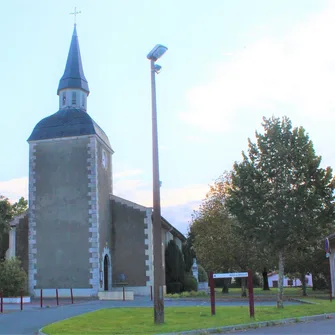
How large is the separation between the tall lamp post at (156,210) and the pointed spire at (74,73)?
2024 cm

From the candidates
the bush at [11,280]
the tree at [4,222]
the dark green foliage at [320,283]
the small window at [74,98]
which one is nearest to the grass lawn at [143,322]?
the bush at [11,280]

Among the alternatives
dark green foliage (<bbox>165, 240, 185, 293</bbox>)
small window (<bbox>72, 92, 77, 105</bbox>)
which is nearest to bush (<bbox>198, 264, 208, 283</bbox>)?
dark green foliage (<bbox>165, 240, 185, 293</bbox>)

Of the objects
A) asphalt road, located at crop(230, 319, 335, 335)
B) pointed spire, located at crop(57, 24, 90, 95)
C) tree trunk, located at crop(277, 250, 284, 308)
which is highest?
pointed spire, located at crop(57, 24, 90, 95)

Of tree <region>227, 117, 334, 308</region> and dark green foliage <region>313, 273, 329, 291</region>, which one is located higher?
tree <region>227, 117, 334, 308</region>

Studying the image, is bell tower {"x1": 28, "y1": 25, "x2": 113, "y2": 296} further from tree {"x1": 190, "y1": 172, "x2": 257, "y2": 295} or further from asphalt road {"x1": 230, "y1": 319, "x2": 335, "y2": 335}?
asphalt road {"x1": 230, "y1": 319, "x2": 335, "y2": 335}

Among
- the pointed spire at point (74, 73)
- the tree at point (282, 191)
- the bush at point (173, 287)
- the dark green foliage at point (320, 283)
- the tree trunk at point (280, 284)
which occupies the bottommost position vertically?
the dark green foliage at point (320, 283)

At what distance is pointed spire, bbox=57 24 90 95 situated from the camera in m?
33.3

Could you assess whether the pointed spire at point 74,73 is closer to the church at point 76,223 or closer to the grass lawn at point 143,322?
the church at point 76,223

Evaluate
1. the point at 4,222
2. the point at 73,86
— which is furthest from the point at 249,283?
the point at 73,86

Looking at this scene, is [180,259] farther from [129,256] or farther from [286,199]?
[286,199]

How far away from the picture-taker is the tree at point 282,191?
18.0m

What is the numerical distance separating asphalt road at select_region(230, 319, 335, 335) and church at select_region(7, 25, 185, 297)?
17580mm

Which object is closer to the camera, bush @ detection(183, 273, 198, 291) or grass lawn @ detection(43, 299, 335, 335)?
grass lawn @ detection(43, 299, 335, 335)

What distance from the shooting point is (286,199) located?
1797 centimetres
